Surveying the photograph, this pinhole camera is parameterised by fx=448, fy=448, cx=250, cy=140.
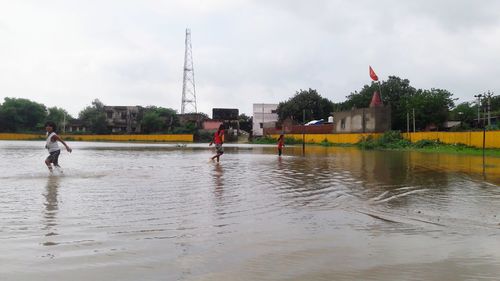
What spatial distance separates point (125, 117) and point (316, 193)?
294ft

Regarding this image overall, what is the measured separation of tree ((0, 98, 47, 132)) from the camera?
87.7m

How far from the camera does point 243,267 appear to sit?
416 cm

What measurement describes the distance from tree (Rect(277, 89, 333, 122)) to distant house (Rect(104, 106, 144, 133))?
3163cm

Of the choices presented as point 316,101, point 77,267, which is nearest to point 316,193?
point 77,267

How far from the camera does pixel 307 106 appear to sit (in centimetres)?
8038

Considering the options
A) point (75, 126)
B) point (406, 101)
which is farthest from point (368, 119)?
point (75, 126)

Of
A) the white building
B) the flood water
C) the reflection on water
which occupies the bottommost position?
the flood water

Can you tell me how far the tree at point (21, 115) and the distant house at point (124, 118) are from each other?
13.4m

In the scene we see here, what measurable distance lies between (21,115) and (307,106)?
56.7 metres

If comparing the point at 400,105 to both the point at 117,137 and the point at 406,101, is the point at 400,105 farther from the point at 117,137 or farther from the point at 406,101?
the point at 117,137

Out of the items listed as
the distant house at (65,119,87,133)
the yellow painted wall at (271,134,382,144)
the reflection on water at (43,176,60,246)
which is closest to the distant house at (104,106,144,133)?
the distant house at (65,119,87,133)

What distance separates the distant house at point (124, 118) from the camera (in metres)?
93.0

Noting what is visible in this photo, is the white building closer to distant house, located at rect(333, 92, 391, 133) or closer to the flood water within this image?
distant house, located at rect(333, 92, 391, 133)

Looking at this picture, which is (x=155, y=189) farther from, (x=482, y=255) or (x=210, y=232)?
(x=482, y=255)
